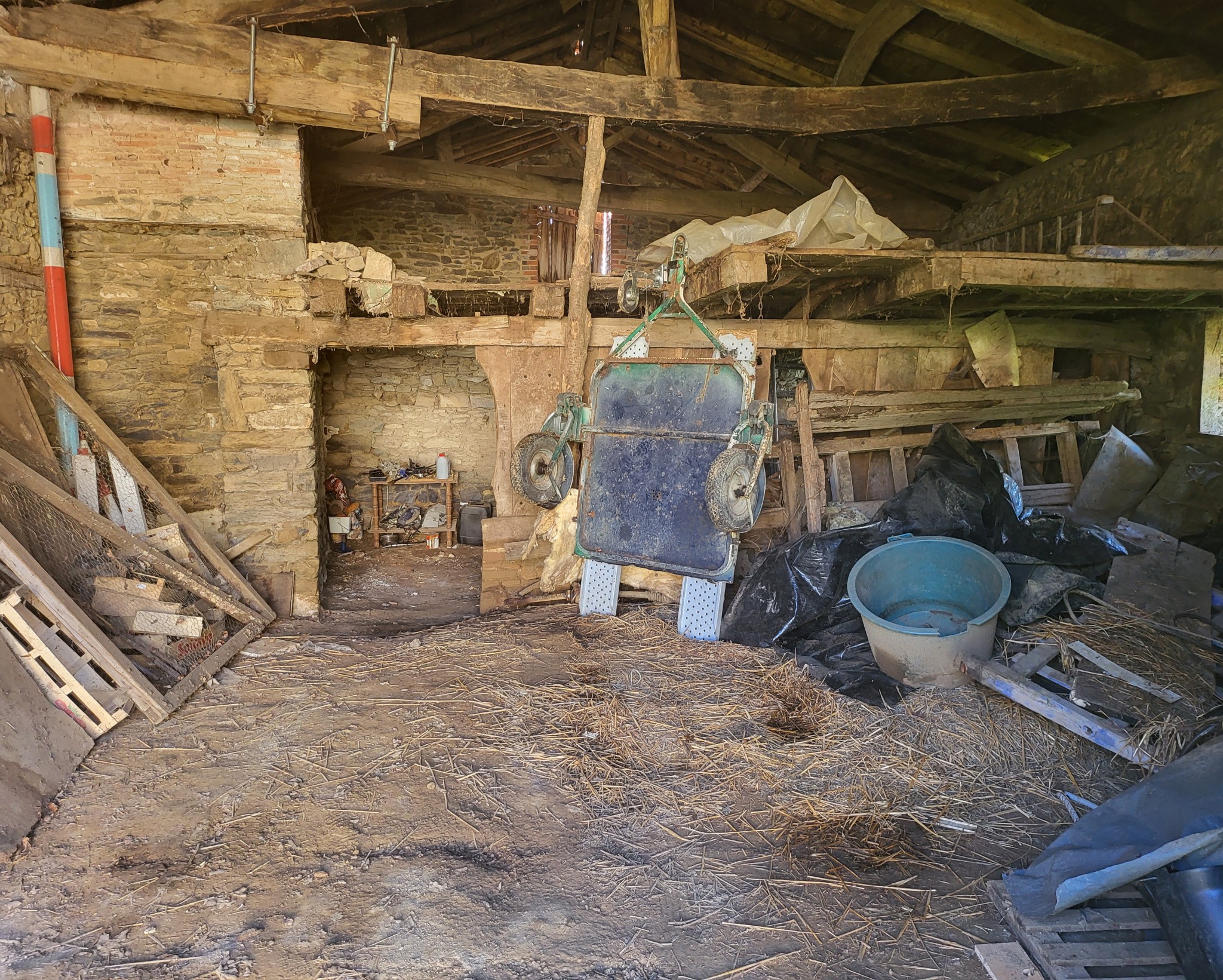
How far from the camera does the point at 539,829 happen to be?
291cm

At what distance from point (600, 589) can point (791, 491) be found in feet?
5.85

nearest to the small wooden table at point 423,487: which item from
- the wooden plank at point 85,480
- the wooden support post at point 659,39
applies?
the wooden plank at point 85,480

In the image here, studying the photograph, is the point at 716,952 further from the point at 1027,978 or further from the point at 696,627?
the point at 696,627

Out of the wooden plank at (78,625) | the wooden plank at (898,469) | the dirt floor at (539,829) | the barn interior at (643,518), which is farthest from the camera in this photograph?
the wooden plank at (898,469)

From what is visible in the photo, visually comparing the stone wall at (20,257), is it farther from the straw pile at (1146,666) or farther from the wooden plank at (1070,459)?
the wooden plank at (1070,459)

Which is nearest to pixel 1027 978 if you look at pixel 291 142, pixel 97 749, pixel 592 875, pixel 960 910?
pixel 960 910

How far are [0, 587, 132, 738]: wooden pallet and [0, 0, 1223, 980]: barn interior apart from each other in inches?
1.0

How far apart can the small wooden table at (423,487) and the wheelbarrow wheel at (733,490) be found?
198 inches

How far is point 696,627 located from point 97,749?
3.42 m

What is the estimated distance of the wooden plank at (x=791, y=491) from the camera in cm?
571

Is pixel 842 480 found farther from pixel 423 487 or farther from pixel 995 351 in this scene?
pixel 423 487

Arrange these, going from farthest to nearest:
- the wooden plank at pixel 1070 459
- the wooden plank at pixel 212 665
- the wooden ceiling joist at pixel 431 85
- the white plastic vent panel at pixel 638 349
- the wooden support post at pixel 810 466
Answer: the wooden plank at pixel 1070 459 → the wooden support post at pixel 810 466 → the white plastic vent panel at pixel 638 349 → the wooden ceiling joist at pixel 431 85 → the wooden plank at pixel 212 665

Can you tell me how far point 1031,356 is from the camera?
606cm

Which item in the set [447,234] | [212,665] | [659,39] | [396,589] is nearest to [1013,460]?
[659,39]
